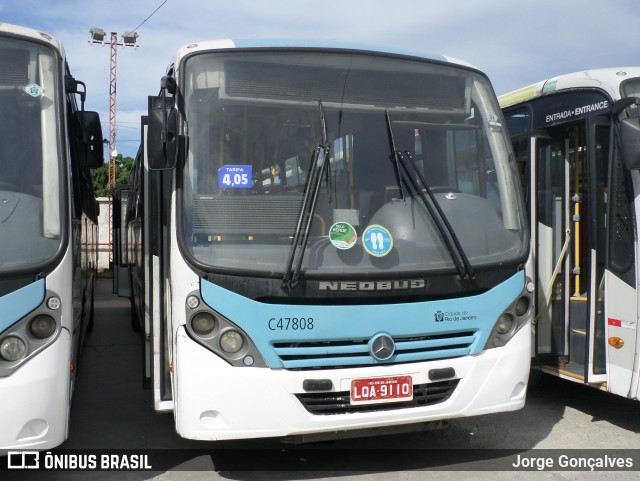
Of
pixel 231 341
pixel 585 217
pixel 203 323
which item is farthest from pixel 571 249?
pixel 203 323

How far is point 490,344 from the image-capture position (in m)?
4.62

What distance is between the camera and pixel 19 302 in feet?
12.7

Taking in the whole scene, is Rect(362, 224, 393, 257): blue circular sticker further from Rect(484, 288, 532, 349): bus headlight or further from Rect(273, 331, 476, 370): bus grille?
Rect(484, 288, 532, 349): bus headlight

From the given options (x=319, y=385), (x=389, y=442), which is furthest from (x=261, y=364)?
(x=389, y=442)

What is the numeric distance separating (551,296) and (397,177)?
2495 millimetres

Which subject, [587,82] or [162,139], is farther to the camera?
[587,82]

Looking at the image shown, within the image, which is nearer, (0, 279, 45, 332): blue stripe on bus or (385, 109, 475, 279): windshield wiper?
(0, 279, 45, 332): blue stripe on bus

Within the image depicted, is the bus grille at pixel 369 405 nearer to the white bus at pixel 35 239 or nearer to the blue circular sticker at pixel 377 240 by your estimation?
the blue circular sticker at pixel 377 240

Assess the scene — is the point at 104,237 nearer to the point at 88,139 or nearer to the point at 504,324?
the point at 88,139

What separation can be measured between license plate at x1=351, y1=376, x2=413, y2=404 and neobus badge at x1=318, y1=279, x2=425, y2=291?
0.55 m

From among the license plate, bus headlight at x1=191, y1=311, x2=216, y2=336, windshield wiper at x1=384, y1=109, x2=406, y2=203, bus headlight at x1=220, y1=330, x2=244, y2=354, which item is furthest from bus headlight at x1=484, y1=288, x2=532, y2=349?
bus headlight at x1=191, y1=311, x2=216, y2=336

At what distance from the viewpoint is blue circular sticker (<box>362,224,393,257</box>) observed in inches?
173

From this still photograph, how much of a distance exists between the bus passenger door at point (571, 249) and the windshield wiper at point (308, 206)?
2429 mm

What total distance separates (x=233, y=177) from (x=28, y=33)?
1590 millimetres
